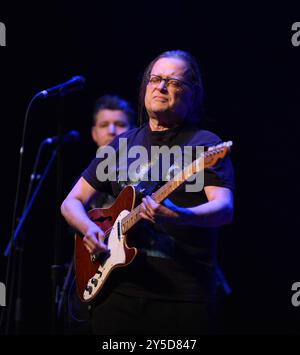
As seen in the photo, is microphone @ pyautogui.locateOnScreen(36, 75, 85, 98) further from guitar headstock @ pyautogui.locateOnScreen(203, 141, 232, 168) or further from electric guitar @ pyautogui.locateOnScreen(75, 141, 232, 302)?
guitar headstock @ pyautogui.locateOnScreen(203, 141, 232, 168)

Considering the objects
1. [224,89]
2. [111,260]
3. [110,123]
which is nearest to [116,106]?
[110,123]

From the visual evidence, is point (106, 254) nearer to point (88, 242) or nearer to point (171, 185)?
point (88, 242)

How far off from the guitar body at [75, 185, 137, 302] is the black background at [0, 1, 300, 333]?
2.10 metres

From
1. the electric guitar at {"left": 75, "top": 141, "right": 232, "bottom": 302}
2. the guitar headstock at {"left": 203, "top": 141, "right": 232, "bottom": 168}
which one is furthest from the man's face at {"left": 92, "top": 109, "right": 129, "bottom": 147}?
the guitar headstock at {"left": 203, "top": 141, "right": 232, "bottom": 168}

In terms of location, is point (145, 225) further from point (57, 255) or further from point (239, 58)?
point (239, 58)

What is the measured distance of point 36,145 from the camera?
4.96 metres

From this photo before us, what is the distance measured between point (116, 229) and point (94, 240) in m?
0.12

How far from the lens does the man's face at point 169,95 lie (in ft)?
8.20

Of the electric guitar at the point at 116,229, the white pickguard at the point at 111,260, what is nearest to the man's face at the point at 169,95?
the electric guitar at the point at 116,229

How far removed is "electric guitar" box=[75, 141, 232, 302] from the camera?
2.12m

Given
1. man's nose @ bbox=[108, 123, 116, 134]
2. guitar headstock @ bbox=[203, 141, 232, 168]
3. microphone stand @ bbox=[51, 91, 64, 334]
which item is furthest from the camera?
man's nose @ bbox=[108, 123, 116, 134]

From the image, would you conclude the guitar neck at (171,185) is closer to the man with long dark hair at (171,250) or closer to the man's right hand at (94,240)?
the man with long dark hair at (171,250)

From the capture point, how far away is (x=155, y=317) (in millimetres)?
2225
